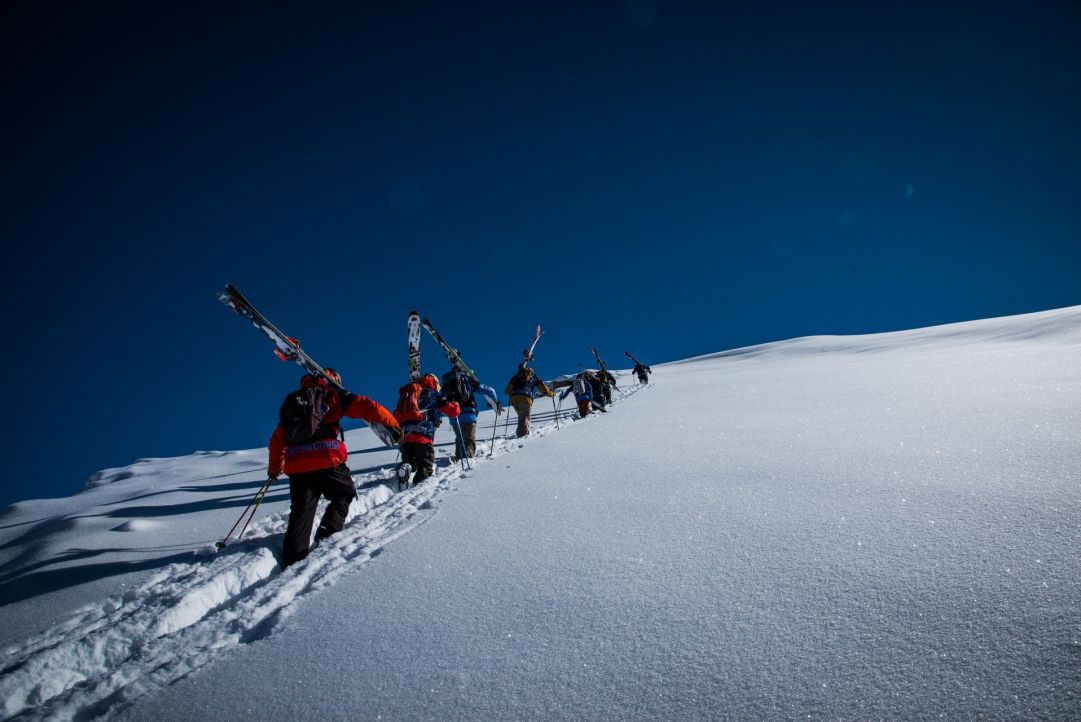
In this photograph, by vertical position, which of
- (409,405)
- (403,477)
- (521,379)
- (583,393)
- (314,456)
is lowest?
(403,477)

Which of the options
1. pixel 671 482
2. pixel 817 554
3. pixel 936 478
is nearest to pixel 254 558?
pixel 671 482

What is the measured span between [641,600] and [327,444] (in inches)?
158

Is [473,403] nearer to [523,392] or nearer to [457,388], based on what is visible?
[457,388]

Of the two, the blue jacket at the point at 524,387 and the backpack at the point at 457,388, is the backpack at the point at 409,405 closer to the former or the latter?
the backpack at the point at 457,388

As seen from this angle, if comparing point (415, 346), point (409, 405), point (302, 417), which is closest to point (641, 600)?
point (302, 417)

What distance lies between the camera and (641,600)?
2107 mm

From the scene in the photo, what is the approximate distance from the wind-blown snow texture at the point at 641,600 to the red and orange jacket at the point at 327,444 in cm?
84

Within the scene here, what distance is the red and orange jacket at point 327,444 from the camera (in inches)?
181

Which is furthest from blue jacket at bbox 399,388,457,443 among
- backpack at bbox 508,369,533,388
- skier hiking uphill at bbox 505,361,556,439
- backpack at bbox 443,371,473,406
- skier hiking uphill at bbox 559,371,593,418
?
skier hiking uphill at bbox 559,371,593,418

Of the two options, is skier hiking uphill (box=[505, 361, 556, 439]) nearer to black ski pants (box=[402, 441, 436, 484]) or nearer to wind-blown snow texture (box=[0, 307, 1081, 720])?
black ski pants (box=[402, 441, 436, 484])

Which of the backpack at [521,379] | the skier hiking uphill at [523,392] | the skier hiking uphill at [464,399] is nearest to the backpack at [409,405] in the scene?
the skier hiking uphill at [464,399]

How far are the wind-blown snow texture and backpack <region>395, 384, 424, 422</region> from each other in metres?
2.73

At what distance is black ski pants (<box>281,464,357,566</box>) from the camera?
4121 millimetres

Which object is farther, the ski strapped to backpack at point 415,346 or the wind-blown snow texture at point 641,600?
the ski strapped to backpack at point 415,346
